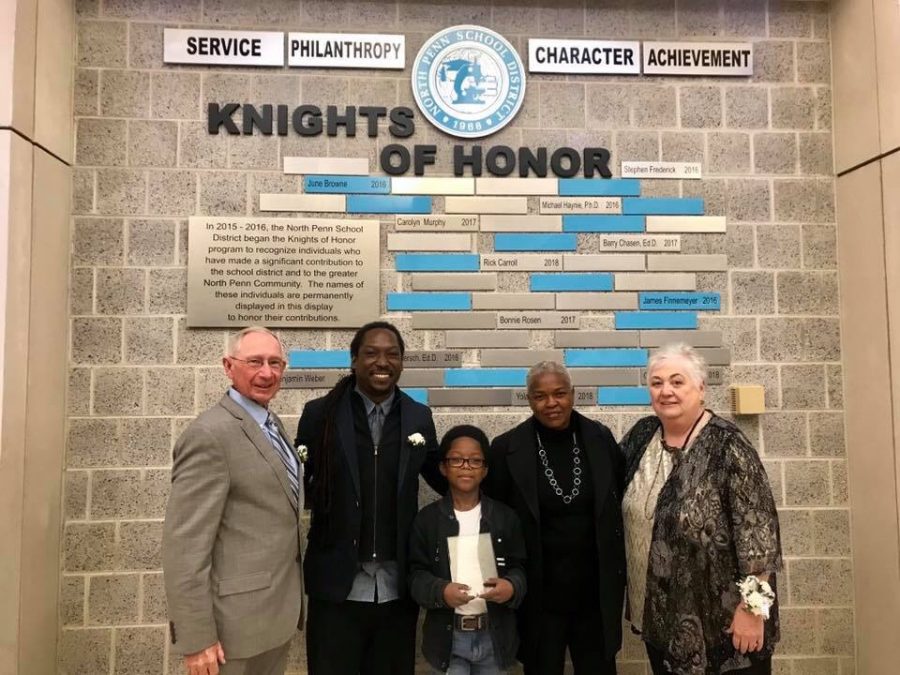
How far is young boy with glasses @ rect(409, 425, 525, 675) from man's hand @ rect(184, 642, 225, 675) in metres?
0.67

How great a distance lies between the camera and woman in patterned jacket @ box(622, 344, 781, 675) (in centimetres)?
211

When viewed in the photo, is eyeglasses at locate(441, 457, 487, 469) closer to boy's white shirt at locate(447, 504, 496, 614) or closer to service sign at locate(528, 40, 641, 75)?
boy's white shirt at locate(447, 504, 496, 614)

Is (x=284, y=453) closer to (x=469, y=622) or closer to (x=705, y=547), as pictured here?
(x=469, y=622)

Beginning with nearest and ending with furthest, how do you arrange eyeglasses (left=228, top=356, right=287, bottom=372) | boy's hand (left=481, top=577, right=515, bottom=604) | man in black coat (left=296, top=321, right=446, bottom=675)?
1. eyeglasses (left=228, top=356, right=287, bottom=372)
2. boy's hand (left=481, top=577, right=515, bottom=604)
3. man in black coat (left=296, top=321, right=446, bottom=675)

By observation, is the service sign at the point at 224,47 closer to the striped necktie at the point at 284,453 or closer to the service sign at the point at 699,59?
the service sign at the point at 699,59

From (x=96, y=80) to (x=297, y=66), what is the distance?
1.01 meters

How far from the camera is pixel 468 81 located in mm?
3480

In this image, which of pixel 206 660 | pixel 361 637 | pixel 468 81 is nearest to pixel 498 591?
pixel 361 637

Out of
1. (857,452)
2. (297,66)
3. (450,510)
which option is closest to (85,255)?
(297,66)

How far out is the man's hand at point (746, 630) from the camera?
2.08 m

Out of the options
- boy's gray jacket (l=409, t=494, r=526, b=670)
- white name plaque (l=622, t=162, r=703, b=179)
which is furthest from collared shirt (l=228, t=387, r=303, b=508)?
white name plaque (l=622, t=162, r=703, b=179)

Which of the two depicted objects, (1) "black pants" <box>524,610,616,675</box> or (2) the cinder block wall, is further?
(2) the cinder block wall

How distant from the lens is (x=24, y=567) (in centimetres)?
290

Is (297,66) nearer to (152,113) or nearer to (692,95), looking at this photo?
(152,113)
